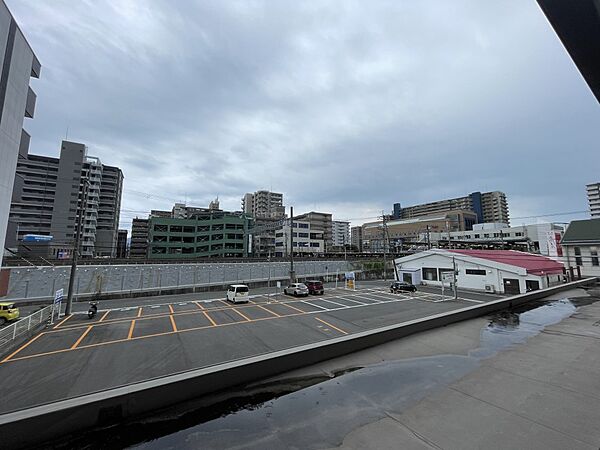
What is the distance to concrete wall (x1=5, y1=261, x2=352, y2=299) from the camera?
18891 millimetres

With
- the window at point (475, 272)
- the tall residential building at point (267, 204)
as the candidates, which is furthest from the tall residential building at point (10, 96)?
the tall residential building at point (267, 204)

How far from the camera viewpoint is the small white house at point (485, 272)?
22.8 metres

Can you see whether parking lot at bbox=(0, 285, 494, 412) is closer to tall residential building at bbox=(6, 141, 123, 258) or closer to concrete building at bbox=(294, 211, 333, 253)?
tall residential building at bbox=(6, 141, 123, 258)

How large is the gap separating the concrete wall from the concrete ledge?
20.2 metres

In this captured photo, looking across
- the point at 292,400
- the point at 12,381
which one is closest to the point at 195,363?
the point at 12,381

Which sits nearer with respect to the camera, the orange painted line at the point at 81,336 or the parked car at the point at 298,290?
the orange painted line at the point at 81,336

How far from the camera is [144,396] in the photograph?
3.14 meters

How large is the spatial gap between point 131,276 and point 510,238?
77.0m

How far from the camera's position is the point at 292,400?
372 centimetres

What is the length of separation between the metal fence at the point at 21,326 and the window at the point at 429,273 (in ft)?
108

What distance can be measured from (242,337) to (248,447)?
8.92 metres

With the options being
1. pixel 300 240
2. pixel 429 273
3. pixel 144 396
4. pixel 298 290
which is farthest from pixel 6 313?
pixel 300 240

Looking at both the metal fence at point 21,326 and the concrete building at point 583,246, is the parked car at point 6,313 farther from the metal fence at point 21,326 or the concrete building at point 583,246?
the concrete building at point 583,246

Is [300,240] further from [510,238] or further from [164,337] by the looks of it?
[164,337]
